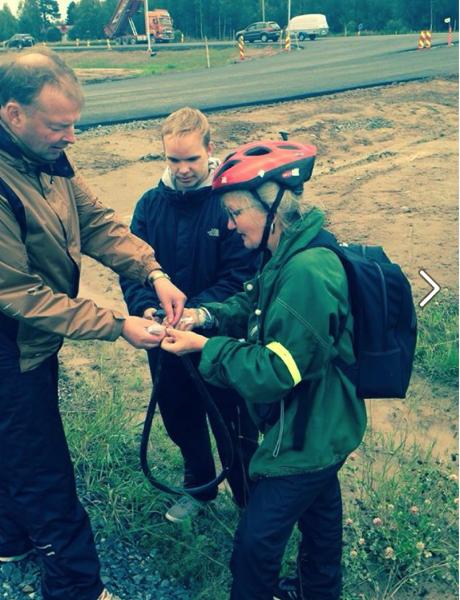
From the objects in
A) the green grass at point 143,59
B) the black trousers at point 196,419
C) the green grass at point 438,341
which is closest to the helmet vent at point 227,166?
the black trousers at point 196,419

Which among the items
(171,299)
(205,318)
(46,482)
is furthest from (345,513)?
(46,482)

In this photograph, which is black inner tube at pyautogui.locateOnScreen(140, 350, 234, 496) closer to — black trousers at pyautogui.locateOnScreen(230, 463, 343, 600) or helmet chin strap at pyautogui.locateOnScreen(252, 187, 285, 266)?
black trousers at pyautogui.locateOnScreen(230, 463, 343, 600)

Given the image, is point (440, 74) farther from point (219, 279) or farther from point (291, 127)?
point (219, 279)

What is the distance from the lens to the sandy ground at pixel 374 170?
648 centimetres

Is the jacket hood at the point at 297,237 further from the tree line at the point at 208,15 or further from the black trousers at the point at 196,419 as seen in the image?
the tree line at the point at 208,15

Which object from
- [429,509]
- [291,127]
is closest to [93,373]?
[429,509]

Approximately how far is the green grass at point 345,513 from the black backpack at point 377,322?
117 cm

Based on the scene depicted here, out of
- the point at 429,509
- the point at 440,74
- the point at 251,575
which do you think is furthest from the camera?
the point at 440,74

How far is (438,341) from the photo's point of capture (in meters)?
5.20

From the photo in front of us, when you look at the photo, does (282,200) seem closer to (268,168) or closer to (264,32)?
(268,168)

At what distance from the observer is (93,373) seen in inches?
199

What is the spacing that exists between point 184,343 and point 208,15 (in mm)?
82635

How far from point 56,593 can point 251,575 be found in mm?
875

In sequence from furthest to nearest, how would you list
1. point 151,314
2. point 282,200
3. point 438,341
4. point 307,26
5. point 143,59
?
1. point 307,26
2. point 143,59
3. point 438,341
4. point 151,314
5. point 282,200
